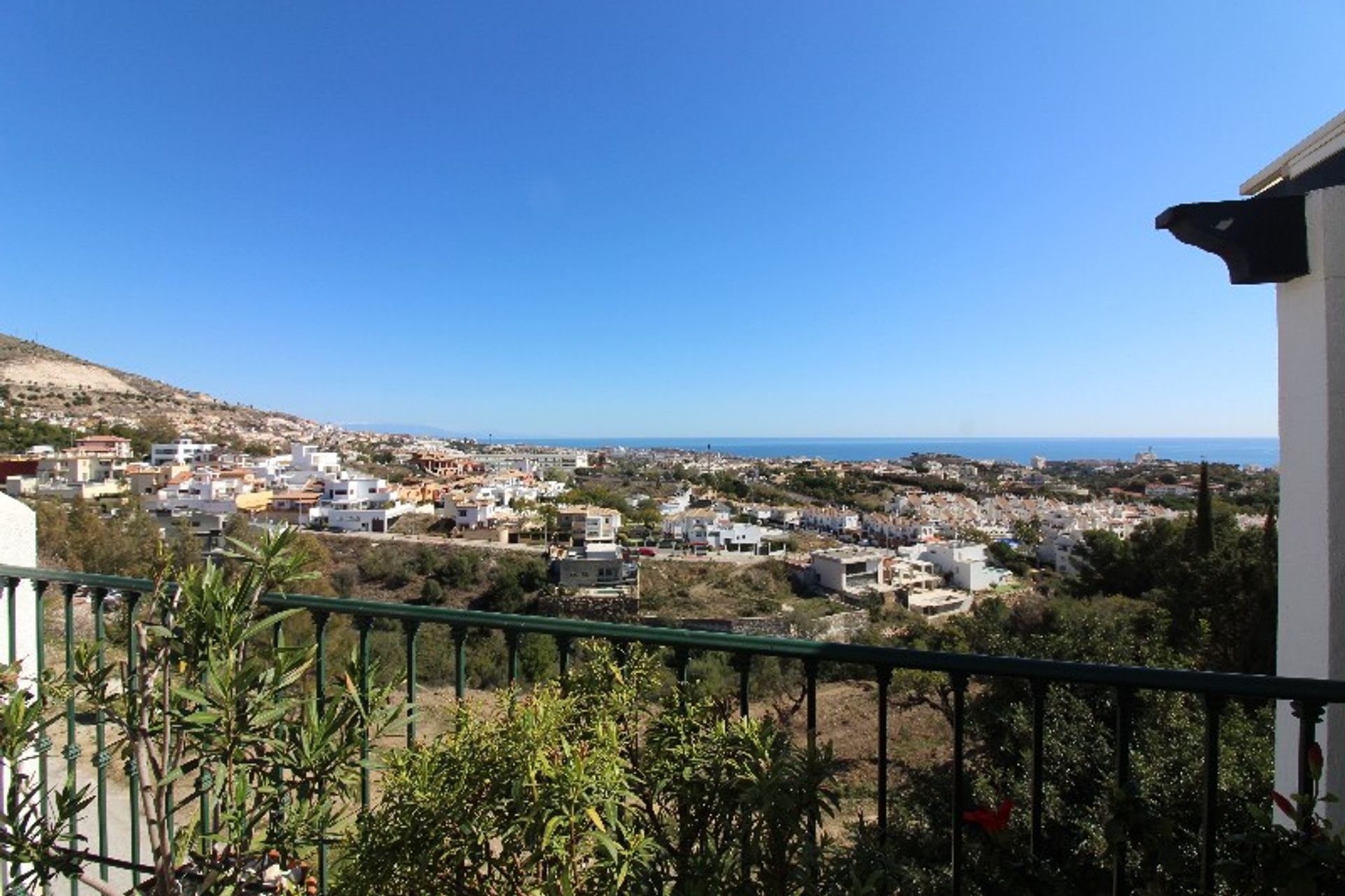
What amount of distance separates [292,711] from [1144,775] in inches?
258

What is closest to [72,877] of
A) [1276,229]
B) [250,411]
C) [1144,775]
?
[1276,229]

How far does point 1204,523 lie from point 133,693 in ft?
66.0

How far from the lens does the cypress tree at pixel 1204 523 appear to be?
15547 millimetres

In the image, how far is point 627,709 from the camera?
1.38m

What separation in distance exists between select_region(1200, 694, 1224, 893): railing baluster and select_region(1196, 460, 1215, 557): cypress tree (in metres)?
17.9

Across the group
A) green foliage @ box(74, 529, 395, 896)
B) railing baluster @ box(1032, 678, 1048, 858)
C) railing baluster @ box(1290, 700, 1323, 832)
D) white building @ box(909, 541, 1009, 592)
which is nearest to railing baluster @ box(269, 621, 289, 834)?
green foliage @ box(74, 529, 395, 896)

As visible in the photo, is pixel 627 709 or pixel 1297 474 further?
pixel 1297 474

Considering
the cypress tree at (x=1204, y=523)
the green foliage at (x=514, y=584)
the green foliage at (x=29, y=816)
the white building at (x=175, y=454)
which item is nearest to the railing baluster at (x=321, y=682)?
the green foliage at (x=29, y=816)

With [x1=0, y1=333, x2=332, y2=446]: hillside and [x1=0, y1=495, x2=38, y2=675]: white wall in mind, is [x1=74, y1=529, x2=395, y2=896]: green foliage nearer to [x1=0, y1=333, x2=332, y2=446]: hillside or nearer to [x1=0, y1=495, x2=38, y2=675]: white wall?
[x1=0, y1=495, x2=38, y2=675]: white wall

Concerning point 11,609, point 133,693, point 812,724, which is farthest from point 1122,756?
point 11,609

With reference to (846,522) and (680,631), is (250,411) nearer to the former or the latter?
(846,522)

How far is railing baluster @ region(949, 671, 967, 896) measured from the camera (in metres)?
1.42

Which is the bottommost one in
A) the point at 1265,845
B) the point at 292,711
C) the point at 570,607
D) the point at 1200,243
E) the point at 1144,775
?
the point at 570,607

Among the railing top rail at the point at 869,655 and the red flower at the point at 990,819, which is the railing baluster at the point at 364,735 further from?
the red flower at the point at 990,819
